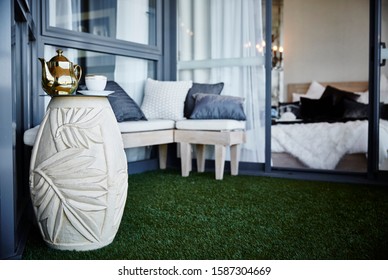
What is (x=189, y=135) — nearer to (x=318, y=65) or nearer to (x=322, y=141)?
(x=322, y=141)

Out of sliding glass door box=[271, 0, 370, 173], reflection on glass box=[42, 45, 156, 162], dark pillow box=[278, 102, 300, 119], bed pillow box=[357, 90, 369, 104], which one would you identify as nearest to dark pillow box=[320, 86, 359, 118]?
sliding glass door box=[271, 0, 370, 173]

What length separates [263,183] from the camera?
125 inches

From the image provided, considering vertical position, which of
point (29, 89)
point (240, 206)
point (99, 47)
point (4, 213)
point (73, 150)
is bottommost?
point (240, 206)

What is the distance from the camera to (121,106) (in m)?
3.25

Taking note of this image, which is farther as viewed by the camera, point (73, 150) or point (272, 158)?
point (272, 158)

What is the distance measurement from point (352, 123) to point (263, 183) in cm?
136

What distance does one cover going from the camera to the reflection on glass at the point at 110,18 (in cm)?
310

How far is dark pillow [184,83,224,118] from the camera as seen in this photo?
Result: 378 cm

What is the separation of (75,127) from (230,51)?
8.31 feet

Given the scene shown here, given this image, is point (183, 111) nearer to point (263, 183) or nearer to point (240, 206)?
point (263, 183)

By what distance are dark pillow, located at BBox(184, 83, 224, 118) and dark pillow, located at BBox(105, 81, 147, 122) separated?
0.53 meters

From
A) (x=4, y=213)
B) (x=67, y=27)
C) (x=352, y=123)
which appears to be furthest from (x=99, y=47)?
(x=352, y=123)

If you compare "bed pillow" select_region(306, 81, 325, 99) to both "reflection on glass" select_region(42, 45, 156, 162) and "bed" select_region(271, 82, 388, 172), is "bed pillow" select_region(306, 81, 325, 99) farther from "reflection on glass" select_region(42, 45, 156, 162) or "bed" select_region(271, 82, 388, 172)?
"reflection on glass" select_region(42, 45, 156, 162)

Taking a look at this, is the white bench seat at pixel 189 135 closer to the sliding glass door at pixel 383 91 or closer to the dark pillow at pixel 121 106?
the dark pillow at pixel 121 106
